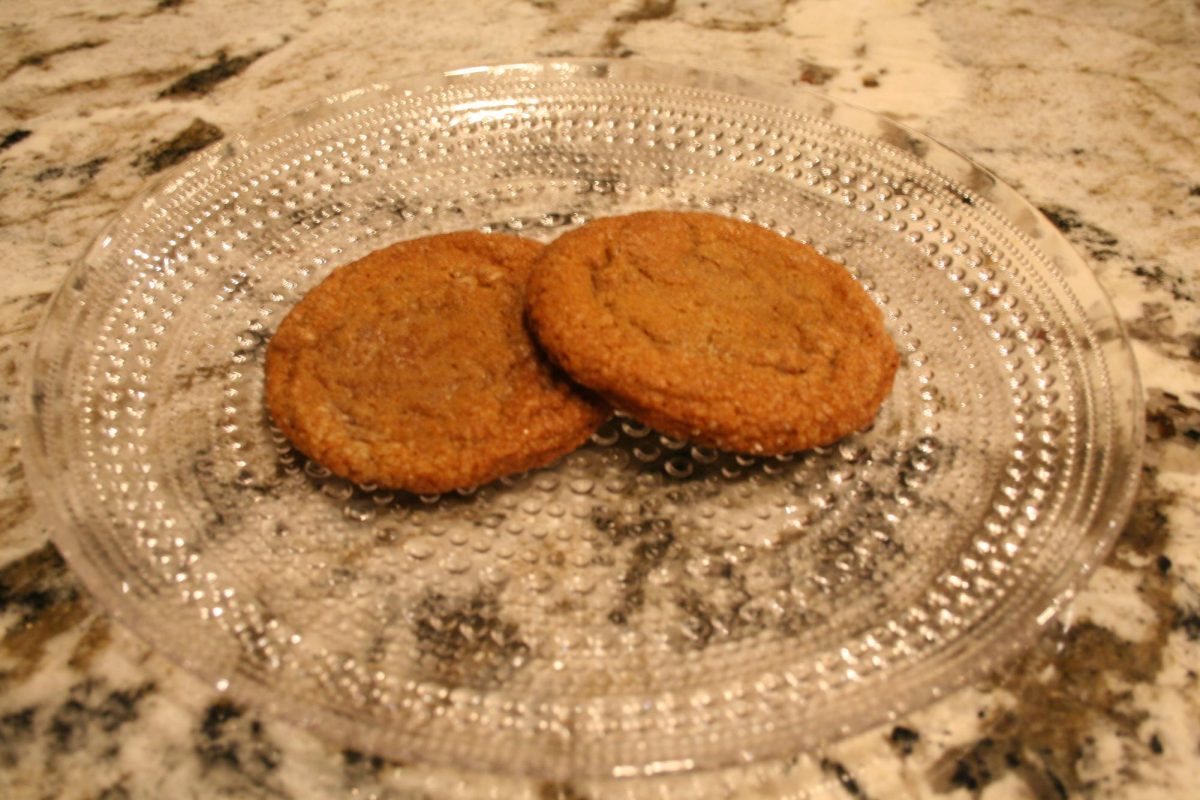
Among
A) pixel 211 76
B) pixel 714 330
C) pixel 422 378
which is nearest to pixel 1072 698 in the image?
pixel 714 330

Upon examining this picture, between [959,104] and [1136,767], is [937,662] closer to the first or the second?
[1136,767]

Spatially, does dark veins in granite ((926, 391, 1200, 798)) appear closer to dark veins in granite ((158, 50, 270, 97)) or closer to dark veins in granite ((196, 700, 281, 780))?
dark veins in granite ((196, 700, 281, 780))

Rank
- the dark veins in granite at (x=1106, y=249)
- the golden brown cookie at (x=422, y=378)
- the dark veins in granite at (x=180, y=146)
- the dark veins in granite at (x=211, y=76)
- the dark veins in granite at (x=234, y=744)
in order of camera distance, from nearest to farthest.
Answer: the dark veins in granite at (x=234, y=744) → the golden brown cookie at (x=422, y=378) → the dark veins in granite at (x=1106, y=249) → the dark veins in granite at (x=180, y=146) → the dark veins in granite at (x=211, y=76)

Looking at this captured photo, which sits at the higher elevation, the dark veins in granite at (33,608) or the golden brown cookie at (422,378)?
the golden brown cookie at (422,378)

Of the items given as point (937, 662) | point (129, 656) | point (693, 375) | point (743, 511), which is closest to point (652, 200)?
point (693, 375)

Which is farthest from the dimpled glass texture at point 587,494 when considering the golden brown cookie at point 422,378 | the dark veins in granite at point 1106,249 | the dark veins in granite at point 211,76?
the dark veins in granite at point 211,76

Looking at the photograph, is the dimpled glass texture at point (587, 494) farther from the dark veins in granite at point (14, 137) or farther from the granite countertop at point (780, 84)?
the dark veins in granite at point (14, 137)

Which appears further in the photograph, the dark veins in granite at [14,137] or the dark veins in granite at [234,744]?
the dark veins in granite at [14,137]

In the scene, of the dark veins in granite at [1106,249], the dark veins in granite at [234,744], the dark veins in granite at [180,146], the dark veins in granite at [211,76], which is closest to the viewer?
the dark veins in granite at [234,744]
